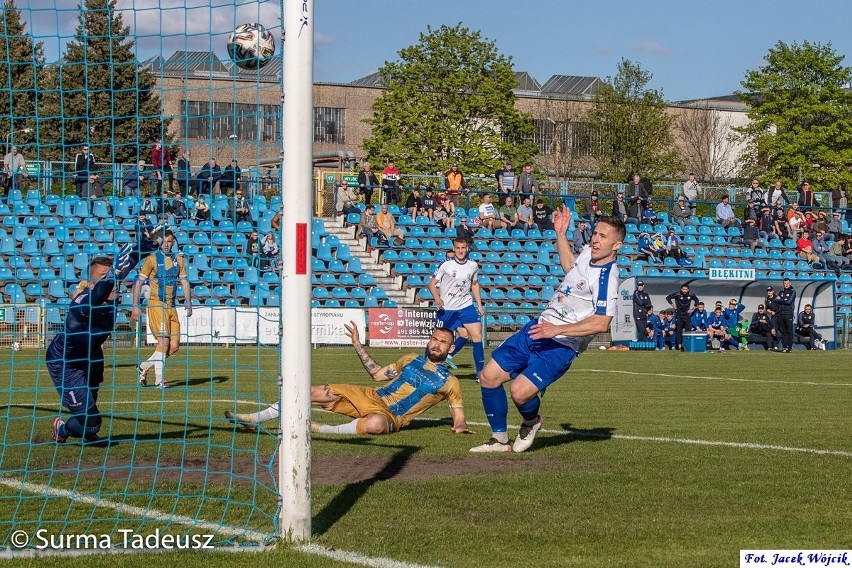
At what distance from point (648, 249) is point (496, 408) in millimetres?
28736

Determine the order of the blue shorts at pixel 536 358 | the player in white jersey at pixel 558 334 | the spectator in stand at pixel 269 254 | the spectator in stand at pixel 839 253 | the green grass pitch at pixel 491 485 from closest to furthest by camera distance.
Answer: the green grass pitch at pixel 491 485, the spectator in stand at pixel 269 254, the player in white jersey at pixel 558 334, the blue shorts at pixel 536 358, the spectator in stand at pixel 839 253

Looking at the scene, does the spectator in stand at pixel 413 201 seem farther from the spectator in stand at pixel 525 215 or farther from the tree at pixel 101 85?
the tree at pixel 101 85

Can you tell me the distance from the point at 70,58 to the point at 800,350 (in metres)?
28.4

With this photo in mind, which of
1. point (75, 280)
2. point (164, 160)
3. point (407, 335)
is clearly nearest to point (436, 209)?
point (407, 335)

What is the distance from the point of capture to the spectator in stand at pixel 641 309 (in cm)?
3266

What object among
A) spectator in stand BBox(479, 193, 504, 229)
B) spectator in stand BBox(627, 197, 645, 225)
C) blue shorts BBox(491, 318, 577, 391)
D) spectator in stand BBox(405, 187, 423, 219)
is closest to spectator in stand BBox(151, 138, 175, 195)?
blue shorts BBox(491, 318, 577, 391)

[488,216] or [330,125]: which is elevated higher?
[330,125]

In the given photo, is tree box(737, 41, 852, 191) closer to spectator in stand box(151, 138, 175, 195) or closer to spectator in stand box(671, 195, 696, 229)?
spectator in stand box(671, 195, 696, 229)

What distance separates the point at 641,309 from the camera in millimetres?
32750

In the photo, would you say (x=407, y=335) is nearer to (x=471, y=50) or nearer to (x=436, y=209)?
(x=436, y=209)

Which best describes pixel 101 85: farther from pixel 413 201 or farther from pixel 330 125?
pixel 330 125

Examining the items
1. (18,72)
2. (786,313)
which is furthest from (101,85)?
(786,313)

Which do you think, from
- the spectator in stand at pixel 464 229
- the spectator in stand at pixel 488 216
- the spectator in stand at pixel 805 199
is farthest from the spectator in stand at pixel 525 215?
the spectator in stand at pixel 805 199

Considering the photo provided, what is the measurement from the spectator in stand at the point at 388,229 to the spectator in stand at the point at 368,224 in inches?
7.2
